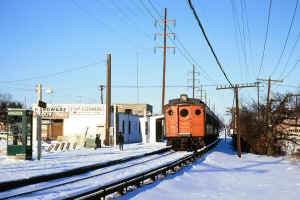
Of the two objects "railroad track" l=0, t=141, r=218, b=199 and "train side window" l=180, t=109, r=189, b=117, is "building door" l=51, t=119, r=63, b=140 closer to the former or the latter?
"train side window" l=180, t=109, r=189, b=117

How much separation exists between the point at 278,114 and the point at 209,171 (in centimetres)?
1213

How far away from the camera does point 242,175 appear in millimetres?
14922

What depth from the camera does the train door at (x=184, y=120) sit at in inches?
970

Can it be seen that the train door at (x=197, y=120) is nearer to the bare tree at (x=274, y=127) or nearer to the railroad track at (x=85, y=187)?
the bare tree at (x=274, y=127)

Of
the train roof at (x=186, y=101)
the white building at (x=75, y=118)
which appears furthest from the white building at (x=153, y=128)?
the train roof at (x=186, y=101)

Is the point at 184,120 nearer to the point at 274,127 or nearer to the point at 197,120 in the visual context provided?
the point at 197,120

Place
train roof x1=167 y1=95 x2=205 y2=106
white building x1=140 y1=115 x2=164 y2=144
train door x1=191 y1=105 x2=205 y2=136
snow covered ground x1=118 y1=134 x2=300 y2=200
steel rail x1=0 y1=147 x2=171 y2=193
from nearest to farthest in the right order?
snow covered ground x1=118 y1=134 x2=300 y2=200 → steel rail x1=0 y1=147 x2=171 y2=193 → train door x1=191 y1=105 x2=205 y2=136 → train roof x1=167 y1=95 x2=205 y2=106 → white building x1=140 y1=115 x2=164 y2=144

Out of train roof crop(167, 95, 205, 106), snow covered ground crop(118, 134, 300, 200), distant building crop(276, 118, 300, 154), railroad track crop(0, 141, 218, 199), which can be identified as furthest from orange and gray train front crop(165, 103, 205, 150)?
railroad track crop(0, 141, 218, 199)

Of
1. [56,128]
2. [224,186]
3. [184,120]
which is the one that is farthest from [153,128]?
[224,186]

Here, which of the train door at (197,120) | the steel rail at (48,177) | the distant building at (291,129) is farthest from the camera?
the distant building at (291,129)

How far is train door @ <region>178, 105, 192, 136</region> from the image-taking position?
80.8 feet

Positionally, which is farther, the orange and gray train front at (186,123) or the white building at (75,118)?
the white building at (75,118)

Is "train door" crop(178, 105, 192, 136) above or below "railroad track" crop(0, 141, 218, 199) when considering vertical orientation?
above

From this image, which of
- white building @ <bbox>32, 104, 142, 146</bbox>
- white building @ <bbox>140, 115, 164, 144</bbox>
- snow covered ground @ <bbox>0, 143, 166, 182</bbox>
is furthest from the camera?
white building @ <bbox>140, 115, 164, 144</bbox>
